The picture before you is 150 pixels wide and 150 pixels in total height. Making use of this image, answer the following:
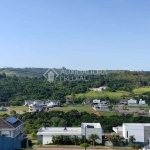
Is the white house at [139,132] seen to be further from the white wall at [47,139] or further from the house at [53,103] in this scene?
the house at [53,103]

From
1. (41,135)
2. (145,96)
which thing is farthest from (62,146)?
(145,96)

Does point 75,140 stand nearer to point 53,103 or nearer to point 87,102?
point 53,103

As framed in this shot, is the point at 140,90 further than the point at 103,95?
Yes

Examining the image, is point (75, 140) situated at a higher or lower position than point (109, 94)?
lower

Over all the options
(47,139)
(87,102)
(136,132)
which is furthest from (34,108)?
(47,139)

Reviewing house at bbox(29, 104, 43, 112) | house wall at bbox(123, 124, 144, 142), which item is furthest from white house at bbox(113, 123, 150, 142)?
house at bbox(29, 104, 43, 112)

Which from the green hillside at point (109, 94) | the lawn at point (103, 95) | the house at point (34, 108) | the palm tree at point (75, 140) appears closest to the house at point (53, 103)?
the house at point (34, 108)

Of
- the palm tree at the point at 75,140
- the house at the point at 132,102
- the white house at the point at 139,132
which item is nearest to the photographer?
the palm tree at the point at 75,140

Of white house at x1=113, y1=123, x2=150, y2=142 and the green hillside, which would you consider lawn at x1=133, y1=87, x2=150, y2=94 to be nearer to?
the green hillside

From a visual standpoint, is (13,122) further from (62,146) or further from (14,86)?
(14,86)

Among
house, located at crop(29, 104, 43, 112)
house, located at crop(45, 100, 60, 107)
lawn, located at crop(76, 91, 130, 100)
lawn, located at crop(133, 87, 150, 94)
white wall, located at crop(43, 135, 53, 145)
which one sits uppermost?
lawn, located at crop(133, 87, 150, 94)

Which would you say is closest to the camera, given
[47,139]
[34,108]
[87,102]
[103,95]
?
[47,139]
